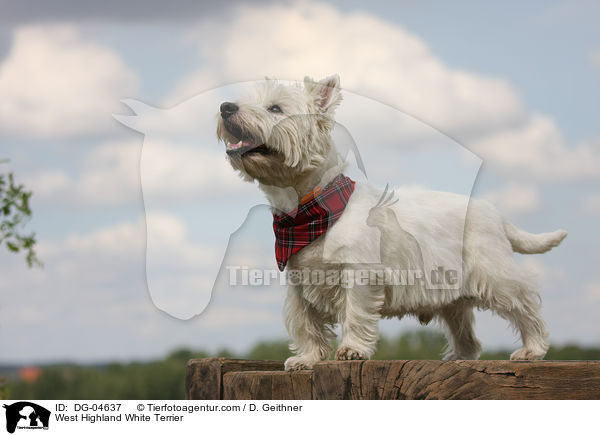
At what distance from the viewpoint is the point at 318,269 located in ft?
15.6

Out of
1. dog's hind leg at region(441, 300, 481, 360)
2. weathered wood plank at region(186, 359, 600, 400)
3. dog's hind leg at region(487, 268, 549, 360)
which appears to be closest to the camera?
weathered wood plank at region(186, 359, 600, 400)

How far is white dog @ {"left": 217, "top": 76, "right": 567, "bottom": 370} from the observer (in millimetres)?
4523

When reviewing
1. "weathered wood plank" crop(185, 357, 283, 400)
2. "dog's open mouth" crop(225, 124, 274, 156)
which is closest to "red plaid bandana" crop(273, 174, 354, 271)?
"dog's open mouth" crop(225, 124, 274, 156)

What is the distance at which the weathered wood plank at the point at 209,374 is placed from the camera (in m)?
5.15

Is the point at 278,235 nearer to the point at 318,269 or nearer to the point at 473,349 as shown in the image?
the point at 318,269

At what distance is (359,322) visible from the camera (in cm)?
465

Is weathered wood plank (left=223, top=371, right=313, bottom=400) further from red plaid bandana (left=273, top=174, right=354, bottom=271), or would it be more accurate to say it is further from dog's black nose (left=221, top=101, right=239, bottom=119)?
dog's black nose (left=221, top=101, right=239, bottom=119)

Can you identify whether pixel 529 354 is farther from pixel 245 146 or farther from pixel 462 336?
pixel 245 146

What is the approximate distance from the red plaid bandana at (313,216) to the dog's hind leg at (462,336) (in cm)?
189

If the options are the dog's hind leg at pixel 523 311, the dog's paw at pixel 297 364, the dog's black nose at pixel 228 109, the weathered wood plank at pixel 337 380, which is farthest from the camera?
the dog's hind leg at pixel 523 311

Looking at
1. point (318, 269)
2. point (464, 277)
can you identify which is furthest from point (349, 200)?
point (464, 277)

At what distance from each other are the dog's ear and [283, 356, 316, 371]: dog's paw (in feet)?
5.94
